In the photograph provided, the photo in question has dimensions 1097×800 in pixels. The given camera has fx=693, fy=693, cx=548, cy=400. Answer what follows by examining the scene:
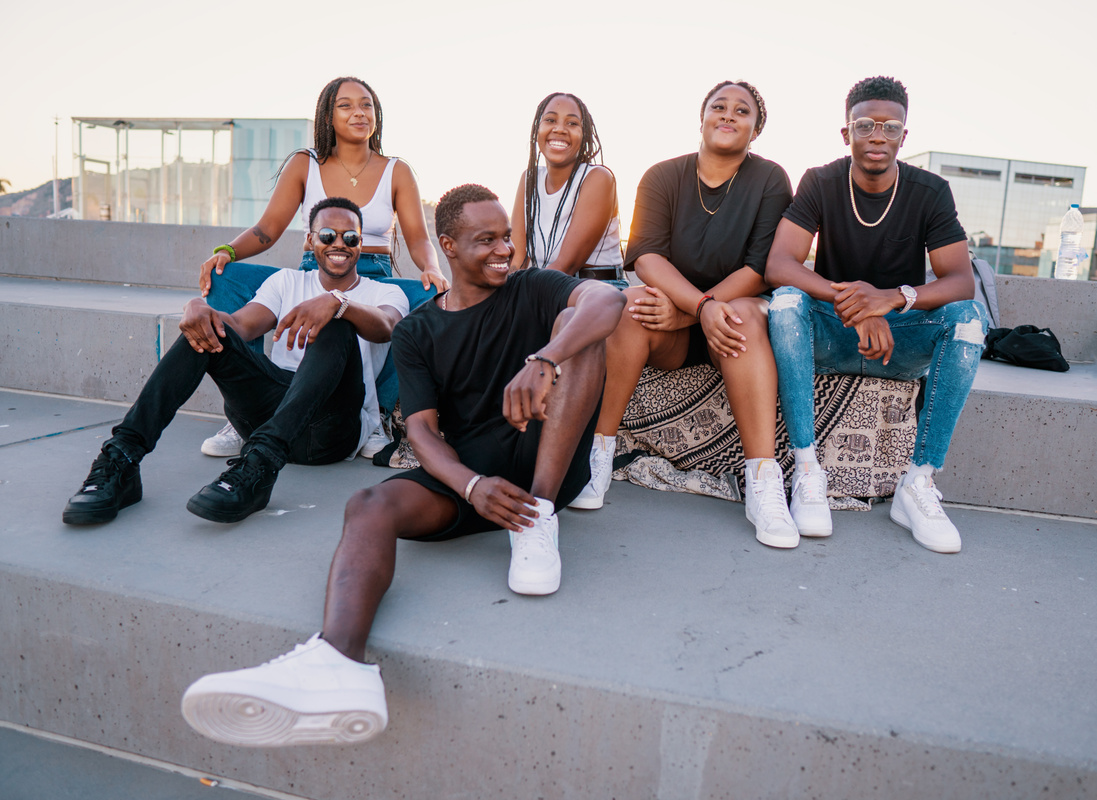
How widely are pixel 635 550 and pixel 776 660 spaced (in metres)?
0.56

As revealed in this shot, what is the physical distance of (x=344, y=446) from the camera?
245cm

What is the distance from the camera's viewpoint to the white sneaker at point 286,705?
A: 3.56ft

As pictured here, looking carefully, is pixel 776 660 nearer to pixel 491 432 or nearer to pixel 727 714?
pixel 727 714

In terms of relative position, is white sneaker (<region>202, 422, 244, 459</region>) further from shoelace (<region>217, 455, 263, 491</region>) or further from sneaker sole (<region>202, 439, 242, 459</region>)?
shoelace (<region>217, 455, 263, 491</region>)

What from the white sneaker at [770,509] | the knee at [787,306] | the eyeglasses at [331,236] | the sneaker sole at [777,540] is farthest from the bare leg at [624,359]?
the eyeglasses at [331,236]

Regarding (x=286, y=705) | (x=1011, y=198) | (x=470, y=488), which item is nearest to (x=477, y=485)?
(x=470, y=488)

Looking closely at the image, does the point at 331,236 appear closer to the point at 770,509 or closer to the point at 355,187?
the point at 355,187

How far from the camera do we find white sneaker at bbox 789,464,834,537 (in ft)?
6.44

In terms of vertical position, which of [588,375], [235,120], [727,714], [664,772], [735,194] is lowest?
[664,772]

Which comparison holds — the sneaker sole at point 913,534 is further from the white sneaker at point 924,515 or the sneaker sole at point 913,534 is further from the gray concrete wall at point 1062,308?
the gray concrete wall at point 1062,308

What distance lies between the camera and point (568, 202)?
2719mm

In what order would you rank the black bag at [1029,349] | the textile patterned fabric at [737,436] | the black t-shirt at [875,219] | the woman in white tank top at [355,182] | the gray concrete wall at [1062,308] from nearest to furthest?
the black t-shirt at [875,219] < the textile patterned fabric at [737,436] < the woman in white tank top at [355,182] < the black bag at [1029,349] < the gray concrete wall at [1062,308]

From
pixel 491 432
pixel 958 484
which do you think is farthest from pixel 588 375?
pixel 958 484

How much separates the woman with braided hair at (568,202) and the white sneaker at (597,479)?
2.52 feet
